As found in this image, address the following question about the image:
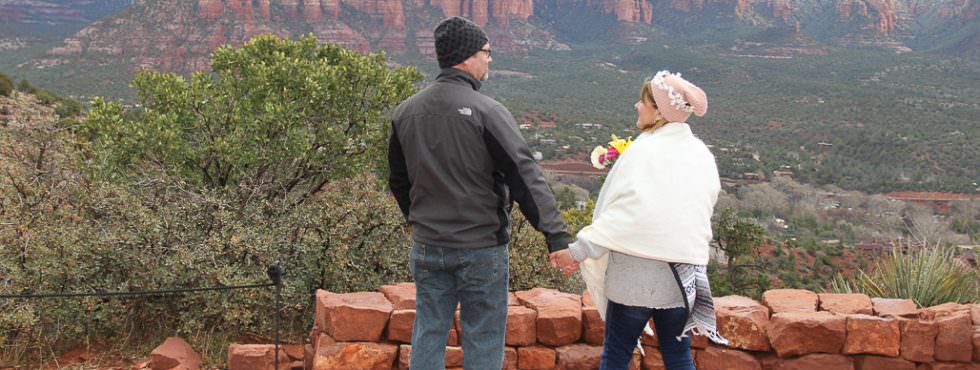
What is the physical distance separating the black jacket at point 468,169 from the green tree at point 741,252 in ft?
36.2

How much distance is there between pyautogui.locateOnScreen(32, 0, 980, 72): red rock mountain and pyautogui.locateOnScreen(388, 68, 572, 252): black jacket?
200ft

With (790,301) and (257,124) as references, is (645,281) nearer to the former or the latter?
(790,301)

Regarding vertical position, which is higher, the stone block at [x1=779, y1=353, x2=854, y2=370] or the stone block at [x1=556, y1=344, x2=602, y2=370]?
the stone block at [x1=779, y1=353, x2=854, y2=370]

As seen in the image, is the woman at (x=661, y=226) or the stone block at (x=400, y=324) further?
the stone block at (x=400, y=324)

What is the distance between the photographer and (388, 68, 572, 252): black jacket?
3.11 meters

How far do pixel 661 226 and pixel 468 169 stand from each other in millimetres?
809

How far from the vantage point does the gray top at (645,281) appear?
3.21 meters

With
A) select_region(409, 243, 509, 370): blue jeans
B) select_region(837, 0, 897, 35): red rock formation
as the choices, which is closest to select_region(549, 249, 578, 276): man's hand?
select_region(409, 243, 509, 370): blue jeans

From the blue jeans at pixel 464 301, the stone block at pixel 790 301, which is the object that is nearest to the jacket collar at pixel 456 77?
the blue jeans at pixel 464 301

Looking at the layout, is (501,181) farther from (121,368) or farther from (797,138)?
(797,138)

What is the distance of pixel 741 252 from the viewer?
15.1 metres

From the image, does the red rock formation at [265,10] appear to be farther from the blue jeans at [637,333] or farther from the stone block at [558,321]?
the blue jeans at [637,333]

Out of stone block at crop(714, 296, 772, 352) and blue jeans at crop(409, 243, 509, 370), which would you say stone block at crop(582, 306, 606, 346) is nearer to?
stone block at crop(714, 296, 772, 352)

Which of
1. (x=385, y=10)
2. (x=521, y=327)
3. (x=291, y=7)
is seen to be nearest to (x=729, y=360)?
(x=521, y=327)
